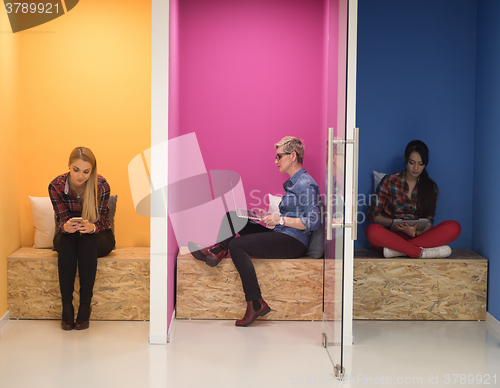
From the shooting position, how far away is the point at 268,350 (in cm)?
284

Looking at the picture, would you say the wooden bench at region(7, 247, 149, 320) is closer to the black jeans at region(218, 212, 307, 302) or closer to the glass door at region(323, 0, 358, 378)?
the black jeans at region(218, 212, 307, 302)

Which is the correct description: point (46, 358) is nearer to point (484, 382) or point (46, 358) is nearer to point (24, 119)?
point (24, 119)

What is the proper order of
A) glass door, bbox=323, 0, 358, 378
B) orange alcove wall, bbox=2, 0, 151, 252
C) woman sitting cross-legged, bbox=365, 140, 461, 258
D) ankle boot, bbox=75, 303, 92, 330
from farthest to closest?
orange alcove wall, bbox=2, 0, 151, 252 < woman sitting cross-legged, bbox=365, 140, 461, 258 < ankle boot, bbox=75, 303, 92, 330 < glass door, bbox=323, 0, 358, 378

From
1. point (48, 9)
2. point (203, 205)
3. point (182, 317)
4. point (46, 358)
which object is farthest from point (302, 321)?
point (48, 9)

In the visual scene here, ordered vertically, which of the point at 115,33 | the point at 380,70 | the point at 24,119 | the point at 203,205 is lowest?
the point at 203,205

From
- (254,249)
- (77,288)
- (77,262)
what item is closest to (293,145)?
(254,249)

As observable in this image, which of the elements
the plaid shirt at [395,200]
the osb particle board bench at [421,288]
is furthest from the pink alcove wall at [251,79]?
the osb particle board bench at [421,288]

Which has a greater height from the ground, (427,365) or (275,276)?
(275,276)

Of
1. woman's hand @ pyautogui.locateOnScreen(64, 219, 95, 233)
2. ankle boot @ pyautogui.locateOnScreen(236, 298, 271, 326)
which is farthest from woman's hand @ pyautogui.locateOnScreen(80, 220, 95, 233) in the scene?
ankle boot @ pyautogui.locateOnScreen(236, 298, 271, 326)

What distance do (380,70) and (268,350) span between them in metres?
2.35

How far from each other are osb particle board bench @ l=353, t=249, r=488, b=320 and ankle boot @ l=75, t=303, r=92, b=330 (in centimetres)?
185

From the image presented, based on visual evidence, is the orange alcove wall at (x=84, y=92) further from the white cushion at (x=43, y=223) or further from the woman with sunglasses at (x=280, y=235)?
the woman with sunglasses at (x=280, y=235)

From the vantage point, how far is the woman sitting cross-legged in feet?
11.3

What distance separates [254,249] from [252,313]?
43 cm
